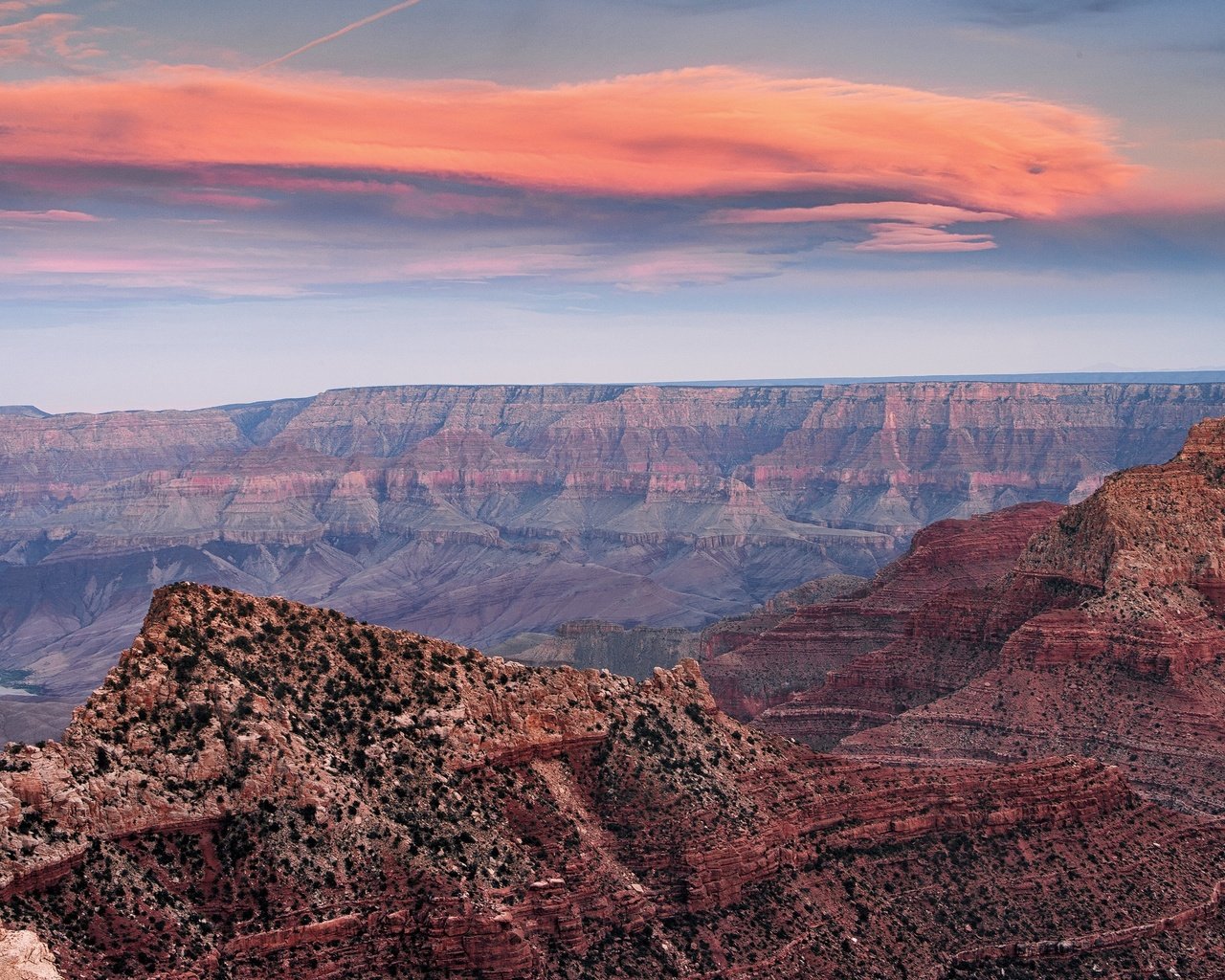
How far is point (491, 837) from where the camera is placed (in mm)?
58094

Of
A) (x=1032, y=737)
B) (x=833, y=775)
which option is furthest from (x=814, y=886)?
(x=1032, y=737)

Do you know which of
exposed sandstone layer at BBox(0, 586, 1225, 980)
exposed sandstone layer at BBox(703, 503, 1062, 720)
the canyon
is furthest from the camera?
exposed sandstone layer at BBox(703, 503, 1062, 720)

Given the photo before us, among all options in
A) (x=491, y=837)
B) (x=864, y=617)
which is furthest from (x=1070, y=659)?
(x=491, y=837)

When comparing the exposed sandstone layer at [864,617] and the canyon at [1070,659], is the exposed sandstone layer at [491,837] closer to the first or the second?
the canyon at [1070,659]

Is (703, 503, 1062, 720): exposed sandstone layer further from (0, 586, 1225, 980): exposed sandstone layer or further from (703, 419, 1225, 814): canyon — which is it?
(0, 586, 1225, 980): exposed sandstone layer

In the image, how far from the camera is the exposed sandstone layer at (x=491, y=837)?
2000 inches

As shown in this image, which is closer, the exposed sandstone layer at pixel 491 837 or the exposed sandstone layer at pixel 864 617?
the exposed sandstone layer at pixel 491 837

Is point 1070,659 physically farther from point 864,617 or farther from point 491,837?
point 491,837

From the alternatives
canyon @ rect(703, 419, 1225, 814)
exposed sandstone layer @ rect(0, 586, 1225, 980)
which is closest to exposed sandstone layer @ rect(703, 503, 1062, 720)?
canyon @ rect(703, 419, 1225, 814)

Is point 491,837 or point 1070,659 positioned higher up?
point 491,837

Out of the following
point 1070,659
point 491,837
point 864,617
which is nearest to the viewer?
point 491,837

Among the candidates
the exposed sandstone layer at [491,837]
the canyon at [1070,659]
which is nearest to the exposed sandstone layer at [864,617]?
the canyon at [1070,659]

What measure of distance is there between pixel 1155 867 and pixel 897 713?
4232 cm

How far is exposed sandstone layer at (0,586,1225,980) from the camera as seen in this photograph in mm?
50812
